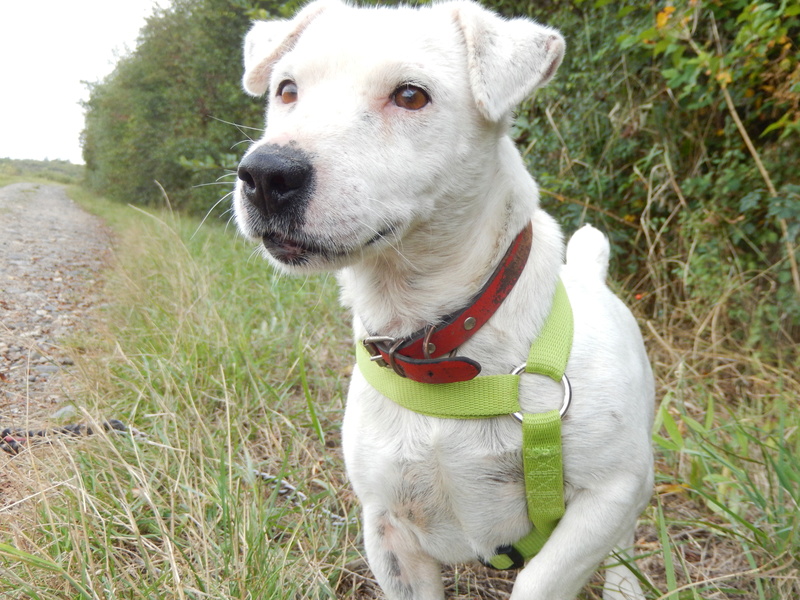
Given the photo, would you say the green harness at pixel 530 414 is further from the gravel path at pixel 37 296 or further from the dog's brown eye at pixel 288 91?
the gravel path at pixel 37 296

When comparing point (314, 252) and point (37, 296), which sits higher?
point (314, 252)

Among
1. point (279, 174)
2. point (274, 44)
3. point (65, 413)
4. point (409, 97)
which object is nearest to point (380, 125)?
point (409, 97)

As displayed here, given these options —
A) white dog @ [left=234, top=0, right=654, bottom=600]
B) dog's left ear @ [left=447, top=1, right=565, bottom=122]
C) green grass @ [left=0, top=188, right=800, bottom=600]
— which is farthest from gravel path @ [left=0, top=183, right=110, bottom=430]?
dog's left ear @ [left=447, top=1, right=565, bottom=122]

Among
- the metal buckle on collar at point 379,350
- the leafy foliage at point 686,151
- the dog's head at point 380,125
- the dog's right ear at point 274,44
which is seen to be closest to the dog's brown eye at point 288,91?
the dog's head at point 380,125

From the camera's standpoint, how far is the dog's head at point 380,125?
1.57m

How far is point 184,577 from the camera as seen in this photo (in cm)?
183

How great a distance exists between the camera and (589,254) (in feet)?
8.94

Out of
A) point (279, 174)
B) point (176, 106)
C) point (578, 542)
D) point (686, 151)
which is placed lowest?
point (176, 106)

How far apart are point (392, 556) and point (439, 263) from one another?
2.97ft

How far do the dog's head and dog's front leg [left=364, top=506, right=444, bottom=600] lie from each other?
2.70ft

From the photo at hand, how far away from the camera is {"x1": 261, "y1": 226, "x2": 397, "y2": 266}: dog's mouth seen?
1.63 meters

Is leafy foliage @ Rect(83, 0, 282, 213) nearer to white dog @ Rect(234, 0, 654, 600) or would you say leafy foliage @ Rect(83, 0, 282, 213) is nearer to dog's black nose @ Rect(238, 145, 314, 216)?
white dog @ Rect(234, 0, 654, 600)

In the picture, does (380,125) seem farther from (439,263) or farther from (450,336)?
(450,336)

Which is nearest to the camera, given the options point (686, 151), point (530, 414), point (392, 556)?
point (530, 414)
